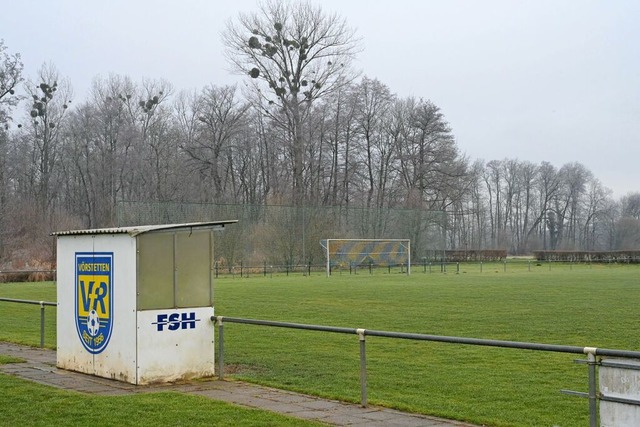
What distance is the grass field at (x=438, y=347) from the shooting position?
1112cm

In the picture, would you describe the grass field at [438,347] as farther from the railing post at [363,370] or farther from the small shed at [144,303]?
the small shed at [144,303]

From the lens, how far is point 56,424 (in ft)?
29.1

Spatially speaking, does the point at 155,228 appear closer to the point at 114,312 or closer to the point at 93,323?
the point at 114,312

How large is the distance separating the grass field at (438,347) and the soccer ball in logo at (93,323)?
2206 mm

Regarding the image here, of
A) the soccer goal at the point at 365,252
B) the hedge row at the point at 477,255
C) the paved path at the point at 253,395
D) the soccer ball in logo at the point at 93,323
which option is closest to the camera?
the paved path at the point at 253,395

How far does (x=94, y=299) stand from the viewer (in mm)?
12406

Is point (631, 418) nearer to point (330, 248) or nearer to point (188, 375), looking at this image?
point (188, 375)

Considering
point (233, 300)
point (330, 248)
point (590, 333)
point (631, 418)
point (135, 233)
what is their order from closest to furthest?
point (631, 418) → point (135, 233) → point (590, 333) → point (233, 300) → point (330, 248)

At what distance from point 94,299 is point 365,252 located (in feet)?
174

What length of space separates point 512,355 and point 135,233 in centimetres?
754

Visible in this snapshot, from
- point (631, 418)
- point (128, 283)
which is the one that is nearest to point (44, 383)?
point (128, 283)

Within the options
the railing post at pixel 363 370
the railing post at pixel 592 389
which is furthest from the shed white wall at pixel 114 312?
the railing post at pixel 592 389

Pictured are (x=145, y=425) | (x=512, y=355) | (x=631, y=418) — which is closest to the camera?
(x=631, y=418)

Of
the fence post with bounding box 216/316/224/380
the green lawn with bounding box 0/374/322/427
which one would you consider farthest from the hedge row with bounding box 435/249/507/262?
the green lawn with bounding box 0/374/322/427
